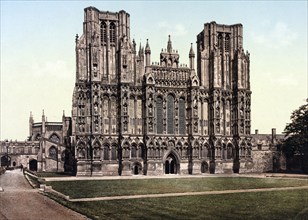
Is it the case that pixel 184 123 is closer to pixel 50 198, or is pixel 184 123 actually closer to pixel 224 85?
pixel 224 85

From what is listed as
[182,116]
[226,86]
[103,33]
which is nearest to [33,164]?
[103,33]

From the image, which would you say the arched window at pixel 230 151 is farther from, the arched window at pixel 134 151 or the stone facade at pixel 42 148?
the stone facade at pixel 42 148

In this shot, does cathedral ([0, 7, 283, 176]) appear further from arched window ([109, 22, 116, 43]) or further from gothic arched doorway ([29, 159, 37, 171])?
gothic arched doorway ([29, 159, 37, 171])

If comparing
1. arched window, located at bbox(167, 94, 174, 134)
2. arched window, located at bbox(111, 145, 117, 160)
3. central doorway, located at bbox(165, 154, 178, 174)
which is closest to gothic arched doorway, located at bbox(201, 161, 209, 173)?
central doorway, located at bbox(165, 154, 178, 174)

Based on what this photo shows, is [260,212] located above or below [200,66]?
below

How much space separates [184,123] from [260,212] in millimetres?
47336

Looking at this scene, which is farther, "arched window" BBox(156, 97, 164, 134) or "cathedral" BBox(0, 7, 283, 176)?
"arched window" BBox(156, 97, 164, 134)

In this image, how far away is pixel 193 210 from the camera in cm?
2330

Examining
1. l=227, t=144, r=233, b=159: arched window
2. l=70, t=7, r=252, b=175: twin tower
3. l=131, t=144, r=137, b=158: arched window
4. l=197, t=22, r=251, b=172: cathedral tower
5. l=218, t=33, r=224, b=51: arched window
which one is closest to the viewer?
l=70, t=7, r=252, b=175: twin tower

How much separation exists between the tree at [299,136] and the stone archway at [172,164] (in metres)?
21.8

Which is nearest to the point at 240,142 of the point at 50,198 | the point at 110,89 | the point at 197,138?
the point at 197,138

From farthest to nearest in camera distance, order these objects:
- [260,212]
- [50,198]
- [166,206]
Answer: [50,198] < [166,206] < [260,212]

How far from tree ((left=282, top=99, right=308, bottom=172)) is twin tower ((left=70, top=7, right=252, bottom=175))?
805 centimetres

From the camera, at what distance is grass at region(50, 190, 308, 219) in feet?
70.0
